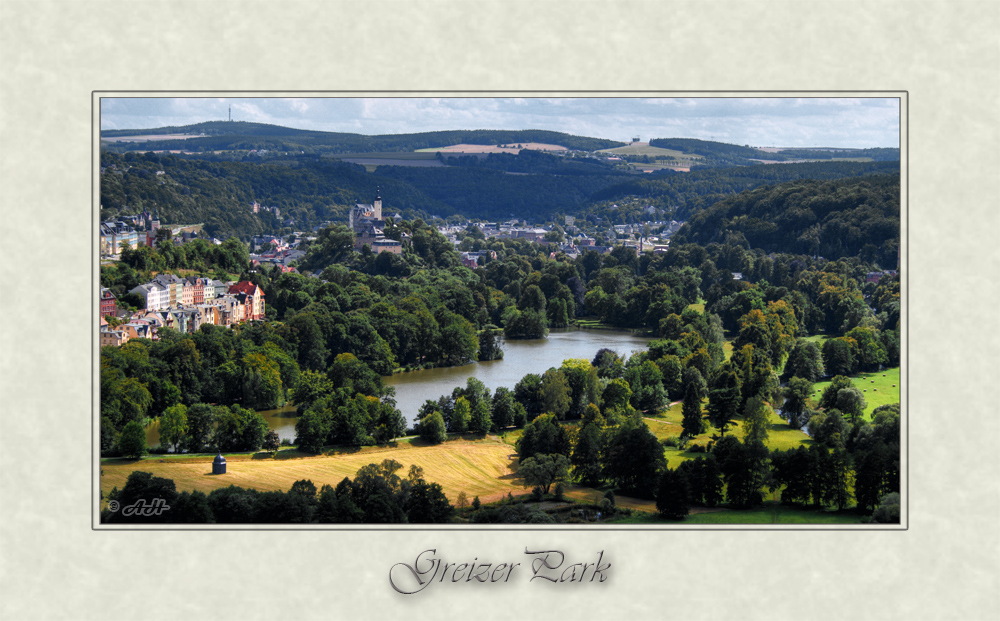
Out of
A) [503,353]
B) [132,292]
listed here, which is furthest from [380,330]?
[132,292]

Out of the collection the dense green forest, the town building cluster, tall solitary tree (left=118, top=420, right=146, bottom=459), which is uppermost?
the dense green forest

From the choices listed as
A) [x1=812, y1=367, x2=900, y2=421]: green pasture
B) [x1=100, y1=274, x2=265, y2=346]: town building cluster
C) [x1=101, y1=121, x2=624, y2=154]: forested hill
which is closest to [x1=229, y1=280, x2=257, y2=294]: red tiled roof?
[x1=100, y1=274, x2=265, y2=346]: town building cluster

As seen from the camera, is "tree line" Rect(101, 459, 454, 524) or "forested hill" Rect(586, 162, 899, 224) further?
"forested hill" Rect(586, 162, 899, 224)

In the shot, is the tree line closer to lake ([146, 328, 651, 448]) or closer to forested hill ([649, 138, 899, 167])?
lake ([146, 328, 651, 448])

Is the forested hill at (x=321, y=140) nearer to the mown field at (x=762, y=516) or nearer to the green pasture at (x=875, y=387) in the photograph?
the green pasture at (x=875, y=387)

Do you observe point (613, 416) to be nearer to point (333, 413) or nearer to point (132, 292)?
point (333, 413)

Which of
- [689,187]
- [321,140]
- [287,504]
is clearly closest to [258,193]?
[689,187]
